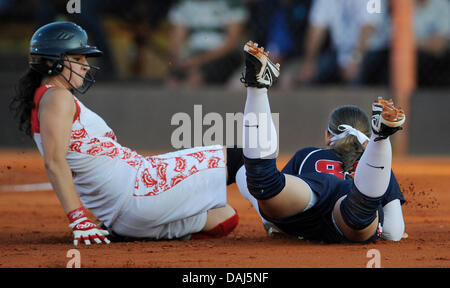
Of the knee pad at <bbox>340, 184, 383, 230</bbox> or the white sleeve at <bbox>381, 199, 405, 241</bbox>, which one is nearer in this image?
the knee pad at <bbox>340, 184, 383, 230</bbox>

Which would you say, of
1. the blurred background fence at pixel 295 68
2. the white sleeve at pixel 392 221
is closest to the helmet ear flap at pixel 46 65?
the white sleeve at pixel 392 221

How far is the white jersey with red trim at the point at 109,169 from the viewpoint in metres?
4.09

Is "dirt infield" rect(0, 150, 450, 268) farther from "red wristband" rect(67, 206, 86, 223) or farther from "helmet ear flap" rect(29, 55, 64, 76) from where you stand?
"helmet ear flap" rect(29, 55, 64, 76)

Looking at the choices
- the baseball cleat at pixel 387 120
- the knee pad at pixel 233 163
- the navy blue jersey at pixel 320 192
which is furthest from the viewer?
the knee pad at pixel 233 163

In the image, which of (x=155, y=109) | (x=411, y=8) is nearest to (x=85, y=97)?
(x=155, y=109)

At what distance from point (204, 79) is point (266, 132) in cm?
715

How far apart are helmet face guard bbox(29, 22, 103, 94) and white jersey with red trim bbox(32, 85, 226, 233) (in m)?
0.17

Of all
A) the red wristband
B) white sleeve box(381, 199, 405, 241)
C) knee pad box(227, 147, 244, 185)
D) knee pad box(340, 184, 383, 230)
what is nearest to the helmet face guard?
the red wristband

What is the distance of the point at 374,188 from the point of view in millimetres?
3643

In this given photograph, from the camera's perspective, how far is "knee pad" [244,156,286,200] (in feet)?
11.9

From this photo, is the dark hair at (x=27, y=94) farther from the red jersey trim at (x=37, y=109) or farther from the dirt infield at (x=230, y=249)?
the dirt infield at (x=230, y=249)

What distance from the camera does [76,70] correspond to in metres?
4.27

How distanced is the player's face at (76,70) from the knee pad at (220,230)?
116cm

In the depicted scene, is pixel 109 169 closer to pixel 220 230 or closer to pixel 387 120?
pixel 220 230
